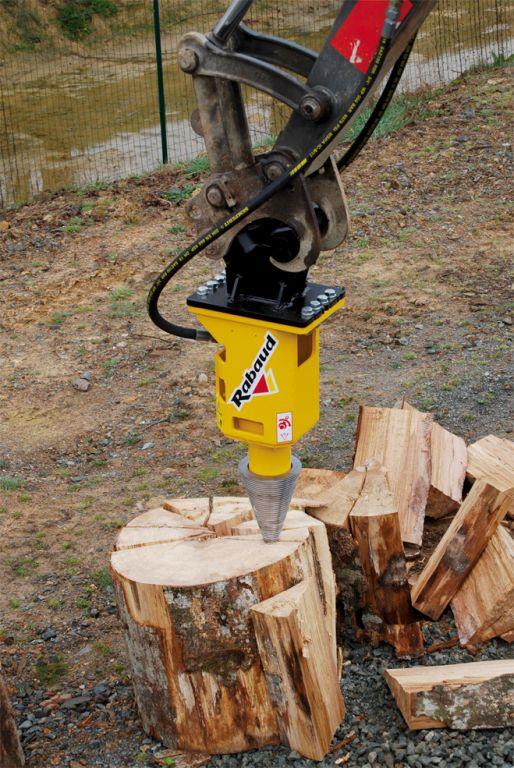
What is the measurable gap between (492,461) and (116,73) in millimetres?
17397

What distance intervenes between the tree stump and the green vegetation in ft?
65.5

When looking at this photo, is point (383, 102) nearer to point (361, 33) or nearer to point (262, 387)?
point (361, 33)

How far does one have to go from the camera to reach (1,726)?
3674mm

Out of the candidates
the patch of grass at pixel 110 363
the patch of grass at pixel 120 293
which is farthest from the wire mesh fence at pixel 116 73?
the patch of grass at pixel 110 363

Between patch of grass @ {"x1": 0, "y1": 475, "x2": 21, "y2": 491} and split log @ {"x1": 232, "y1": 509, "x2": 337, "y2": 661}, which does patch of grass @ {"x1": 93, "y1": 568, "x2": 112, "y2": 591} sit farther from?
split log @ {"x1": 232, "y1": 509, "x2": 337, "y2": 661}

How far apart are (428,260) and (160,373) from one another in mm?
2699

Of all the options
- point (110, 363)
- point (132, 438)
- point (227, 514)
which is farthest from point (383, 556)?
point (110, 363)

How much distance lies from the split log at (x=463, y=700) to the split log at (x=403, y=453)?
0.98 meters

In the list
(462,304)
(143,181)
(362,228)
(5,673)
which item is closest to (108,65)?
(143,181)

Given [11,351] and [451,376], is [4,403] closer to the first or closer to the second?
[11,351]

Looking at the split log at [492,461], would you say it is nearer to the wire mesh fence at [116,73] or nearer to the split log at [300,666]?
the split log at [300,666]

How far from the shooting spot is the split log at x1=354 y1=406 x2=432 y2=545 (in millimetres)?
4648

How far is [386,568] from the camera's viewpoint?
4152 mm

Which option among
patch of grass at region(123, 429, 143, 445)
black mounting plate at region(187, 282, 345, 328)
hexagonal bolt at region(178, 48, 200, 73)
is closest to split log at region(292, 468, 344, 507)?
black mounting plate at region(187, 282, 345, 328)
